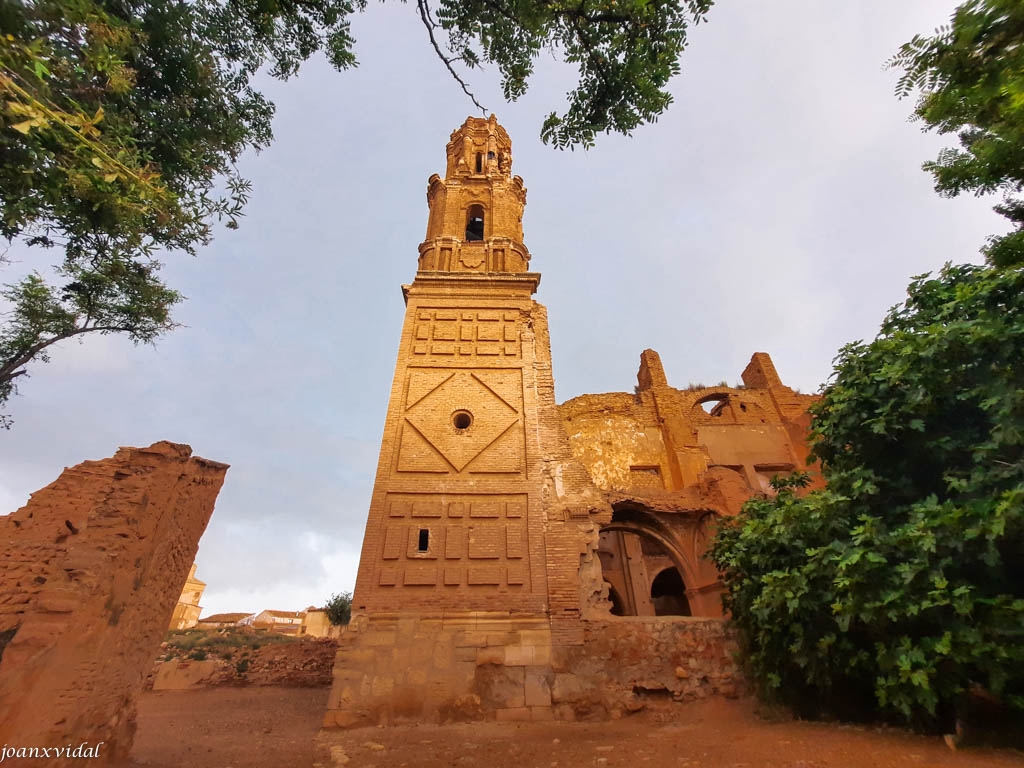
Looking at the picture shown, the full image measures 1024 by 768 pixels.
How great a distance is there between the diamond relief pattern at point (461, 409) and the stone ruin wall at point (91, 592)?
220 inches

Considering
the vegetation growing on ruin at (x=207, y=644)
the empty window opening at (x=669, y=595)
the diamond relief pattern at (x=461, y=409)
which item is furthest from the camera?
the empty window opening at (x=669, y=595)

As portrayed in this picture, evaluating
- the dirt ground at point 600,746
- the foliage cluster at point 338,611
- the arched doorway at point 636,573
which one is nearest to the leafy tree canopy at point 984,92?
the dirt ground at point 600,746

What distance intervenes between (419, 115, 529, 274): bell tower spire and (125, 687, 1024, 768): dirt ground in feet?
36.1

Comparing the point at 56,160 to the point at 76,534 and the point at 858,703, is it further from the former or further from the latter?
the point at 858,703

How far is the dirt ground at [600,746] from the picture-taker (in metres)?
5.76

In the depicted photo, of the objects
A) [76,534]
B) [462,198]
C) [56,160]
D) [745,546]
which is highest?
[462,198]

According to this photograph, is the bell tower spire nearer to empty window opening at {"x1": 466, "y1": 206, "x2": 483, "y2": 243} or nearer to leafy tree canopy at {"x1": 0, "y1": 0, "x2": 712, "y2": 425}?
empty window opening at {"x1": 466, "y1": 206, "x2": 483, "y2": 243}

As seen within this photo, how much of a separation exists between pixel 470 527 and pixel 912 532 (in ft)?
23.6

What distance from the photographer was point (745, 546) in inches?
334

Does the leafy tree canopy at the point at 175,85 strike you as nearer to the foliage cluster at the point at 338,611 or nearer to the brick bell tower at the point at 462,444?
the brick bell tower at the point at 462,444

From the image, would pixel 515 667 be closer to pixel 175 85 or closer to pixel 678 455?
pixel 175 85

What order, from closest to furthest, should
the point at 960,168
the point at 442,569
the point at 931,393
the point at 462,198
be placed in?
the point at 931,393, the point at 960,168, the point at 442,569, the point at 462,198

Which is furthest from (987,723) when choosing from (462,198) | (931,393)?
(462,198)

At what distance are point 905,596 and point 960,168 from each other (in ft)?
20.5
